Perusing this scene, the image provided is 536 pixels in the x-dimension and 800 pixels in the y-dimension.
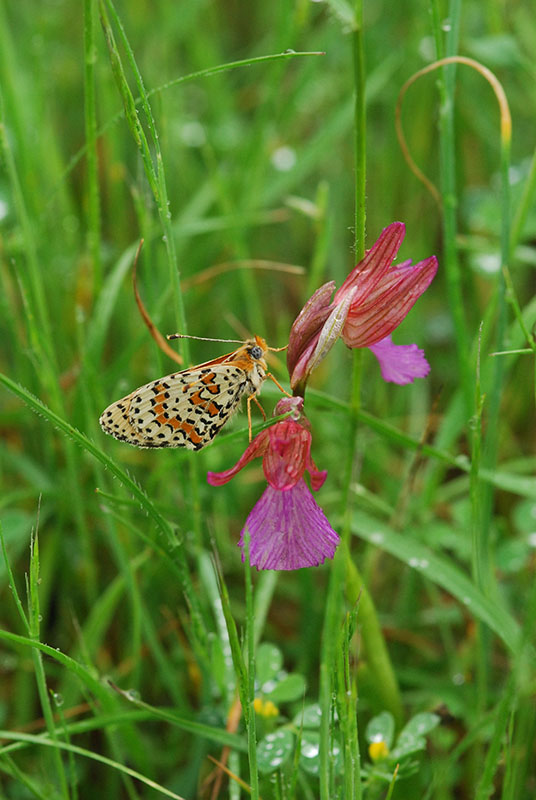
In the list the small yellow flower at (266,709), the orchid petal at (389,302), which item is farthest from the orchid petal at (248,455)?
the small yellow flower at (266,709)

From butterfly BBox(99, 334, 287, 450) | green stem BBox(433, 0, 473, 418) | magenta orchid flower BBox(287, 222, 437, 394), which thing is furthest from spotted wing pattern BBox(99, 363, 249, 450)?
green stem BBox(433, 0, 473, 418)

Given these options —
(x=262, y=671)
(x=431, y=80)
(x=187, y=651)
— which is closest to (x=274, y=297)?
(x=431, y=80)

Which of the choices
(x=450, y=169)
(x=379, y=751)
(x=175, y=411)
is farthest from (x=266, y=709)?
(x=450, y=169)

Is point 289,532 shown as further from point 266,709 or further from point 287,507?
point 266,709

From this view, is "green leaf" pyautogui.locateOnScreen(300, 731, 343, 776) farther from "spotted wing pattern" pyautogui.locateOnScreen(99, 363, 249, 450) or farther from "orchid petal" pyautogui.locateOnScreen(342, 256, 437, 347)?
"orchid petal" pyautogui.locateOnScreen(342, 256, 437, 347)

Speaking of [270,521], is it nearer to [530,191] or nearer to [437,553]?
[437,553]
